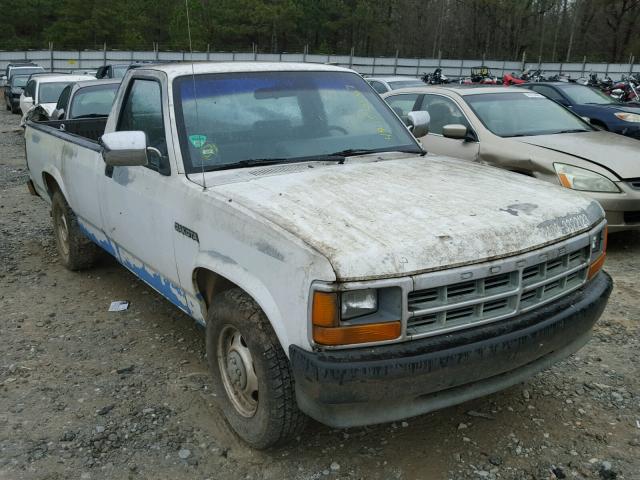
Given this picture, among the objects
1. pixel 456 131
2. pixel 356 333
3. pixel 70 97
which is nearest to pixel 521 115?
pixel 456 131

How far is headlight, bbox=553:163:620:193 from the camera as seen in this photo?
5.68 metres

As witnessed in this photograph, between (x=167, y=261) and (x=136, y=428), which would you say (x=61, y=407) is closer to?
(x=136, y=428)

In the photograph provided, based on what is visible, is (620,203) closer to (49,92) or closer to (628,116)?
(628,116)

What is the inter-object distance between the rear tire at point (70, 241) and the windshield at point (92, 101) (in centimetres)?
411

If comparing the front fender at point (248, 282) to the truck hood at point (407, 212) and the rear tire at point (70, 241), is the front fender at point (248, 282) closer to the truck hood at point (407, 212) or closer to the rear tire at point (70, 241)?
the truck hood at point (407, 212)

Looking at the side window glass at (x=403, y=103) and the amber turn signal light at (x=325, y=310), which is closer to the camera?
the amber turn signal light at (x=325, y=310)

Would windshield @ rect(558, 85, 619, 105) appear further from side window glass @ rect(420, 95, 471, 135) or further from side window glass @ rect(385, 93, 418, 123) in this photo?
side window glass @ rect(420, 95, 471, 135)

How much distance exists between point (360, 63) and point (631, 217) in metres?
39.4

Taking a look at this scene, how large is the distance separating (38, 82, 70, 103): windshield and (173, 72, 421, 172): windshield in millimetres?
12938

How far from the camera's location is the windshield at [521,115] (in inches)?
270

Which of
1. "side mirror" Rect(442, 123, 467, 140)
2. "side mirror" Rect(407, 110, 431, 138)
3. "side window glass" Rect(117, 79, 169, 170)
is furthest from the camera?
A: "side mirror" Rect(442, 123, 467, 140)

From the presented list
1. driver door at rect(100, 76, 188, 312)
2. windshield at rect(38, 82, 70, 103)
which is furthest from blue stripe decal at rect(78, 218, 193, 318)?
windshield at rect(38, 82, 70, 103)

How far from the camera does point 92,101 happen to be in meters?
9.51

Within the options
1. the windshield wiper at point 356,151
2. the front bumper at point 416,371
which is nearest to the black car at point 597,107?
the windshield wiper at point 356,151
